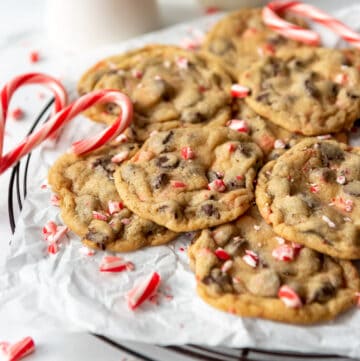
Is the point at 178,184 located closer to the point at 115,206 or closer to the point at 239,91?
the point at 115,206

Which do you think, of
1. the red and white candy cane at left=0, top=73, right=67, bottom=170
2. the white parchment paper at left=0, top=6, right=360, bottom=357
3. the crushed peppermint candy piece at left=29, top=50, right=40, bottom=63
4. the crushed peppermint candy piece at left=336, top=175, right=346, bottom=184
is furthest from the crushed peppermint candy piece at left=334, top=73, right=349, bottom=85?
the crushed peppermint candy piece at left=29, top=50, right=40, bottom=63

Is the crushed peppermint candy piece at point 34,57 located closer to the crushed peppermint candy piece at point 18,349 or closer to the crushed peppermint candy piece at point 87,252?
the crushed peppermint candy piece at point 87,252

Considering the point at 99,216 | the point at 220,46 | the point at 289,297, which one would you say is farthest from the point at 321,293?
the point at 220,46

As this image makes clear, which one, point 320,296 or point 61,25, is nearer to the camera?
point 320,296

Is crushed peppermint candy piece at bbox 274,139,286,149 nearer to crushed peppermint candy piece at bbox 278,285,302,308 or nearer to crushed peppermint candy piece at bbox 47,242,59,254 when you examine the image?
crushed peppermint candy piece at bbox 278,285,302,308

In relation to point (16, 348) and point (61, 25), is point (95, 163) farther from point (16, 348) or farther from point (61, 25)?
point (61, 25)

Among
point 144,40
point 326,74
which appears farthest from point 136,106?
point 326,74
